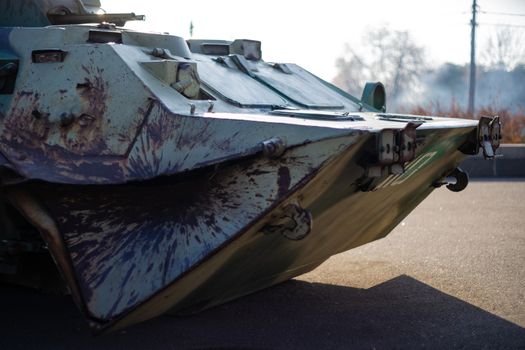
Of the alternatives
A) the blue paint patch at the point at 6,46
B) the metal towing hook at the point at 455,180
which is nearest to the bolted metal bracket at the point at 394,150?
the metal towing hook at the point at 455,180

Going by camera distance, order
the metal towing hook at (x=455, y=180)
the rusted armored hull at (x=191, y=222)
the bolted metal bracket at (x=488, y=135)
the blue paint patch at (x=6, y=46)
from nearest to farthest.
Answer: the rusted armored hull at (x=191, y=222), the blue paint patch at (x=6, y=46), the bolted metal bracket at (x=488, y=135), the metal towing hook at (x=455, y=180)

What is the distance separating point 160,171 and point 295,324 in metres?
1.43

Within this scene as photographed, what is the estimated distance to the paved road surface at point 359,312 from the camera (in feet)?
15.9

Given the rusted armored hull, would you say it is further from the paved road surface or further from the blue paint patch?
the blue paint patch

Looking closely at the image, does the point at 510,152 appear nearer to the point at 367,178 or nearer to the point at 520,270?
the point at 520,270

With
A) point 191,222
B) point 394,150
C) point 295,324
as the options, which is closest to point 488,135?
point 394,150

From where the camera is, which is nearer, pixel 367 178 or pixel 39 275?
pixel 367 178

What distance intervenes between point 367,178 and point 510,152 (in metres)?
8.61

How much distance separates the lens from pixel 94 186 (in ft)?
14.4

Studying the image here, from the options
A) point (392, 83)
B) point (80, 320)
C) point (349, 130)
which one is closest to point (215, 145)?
point (349, 130)

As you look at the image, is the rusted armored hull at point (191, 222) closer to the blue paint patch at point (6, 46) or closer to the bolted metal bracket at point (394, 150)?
the bolted metal bracket at point (394, 150)

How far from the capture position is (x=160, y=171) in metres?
4.20

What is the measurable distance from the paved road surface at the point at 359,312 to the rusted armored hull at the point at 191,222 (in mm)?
364

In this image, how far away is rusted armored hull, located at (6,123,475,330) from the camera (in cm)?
399
